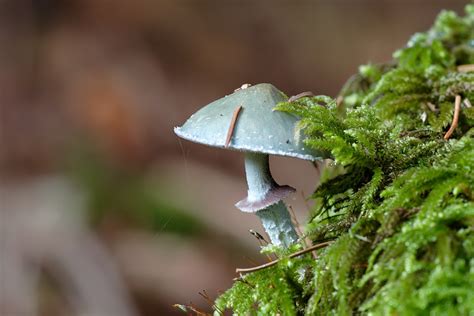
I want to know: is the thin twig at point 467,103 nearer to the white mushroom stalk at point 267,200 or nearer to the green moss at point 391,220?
the green moss at point 391,220

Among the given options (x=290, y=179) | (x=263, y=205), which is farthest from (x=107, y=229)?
(x=263, y=205)

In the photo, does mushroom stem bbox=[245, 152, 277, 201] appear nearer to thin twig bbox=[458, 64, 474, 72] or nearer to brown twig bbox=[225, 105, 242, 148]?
brown twig bbox=[225, 105, 242, 148]

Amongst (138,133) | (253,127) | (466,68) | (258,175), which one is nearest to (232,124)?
(253,127)

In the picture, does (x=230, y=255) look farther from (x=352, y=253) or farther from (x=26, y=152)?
(x=352, y=253)

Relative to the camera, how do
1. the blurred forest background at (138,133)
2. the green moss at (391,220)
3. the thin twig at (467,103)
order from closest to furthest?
the green moss at (391,220)
the thin twig at (467,103)
the blurred forest background at (138,133)

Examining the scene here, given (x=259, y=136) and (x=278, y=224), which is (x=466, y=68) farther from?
(x=259, y=136)

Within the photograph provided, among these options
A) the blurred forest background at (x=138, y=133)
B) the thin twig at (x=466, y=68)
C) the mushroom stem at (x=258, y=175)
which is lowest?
the mushroom stem at (x=258, y=175)

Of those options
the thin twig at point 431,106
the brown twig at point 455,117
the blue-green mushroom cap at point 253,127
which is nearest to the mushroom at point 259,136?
the blue-green mushroom cap at point 253,127
